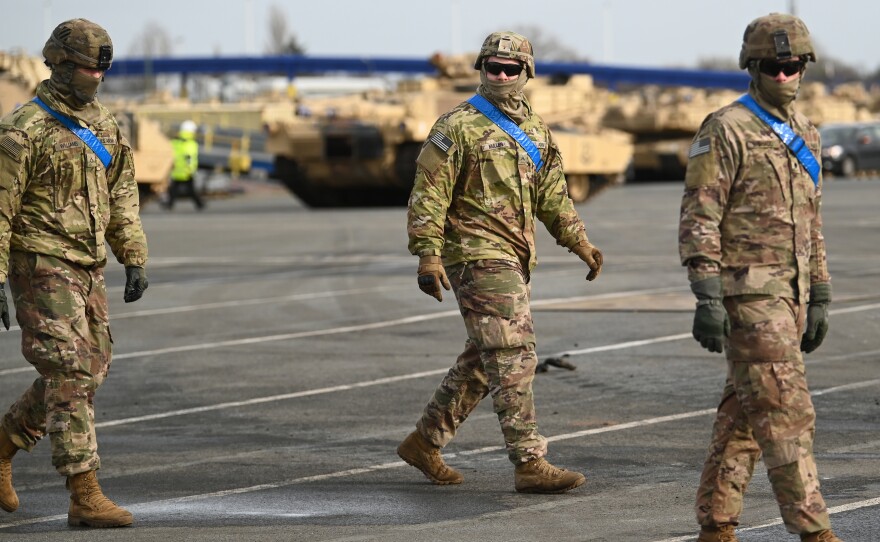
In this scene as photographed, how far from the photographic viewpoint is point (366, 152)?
31.3 meters

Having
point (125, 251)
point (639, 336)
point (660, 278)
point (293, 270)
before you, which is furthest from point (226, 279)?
point (125, 251)

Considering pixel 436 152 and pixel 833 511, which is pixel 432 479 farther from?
pixel 833 511

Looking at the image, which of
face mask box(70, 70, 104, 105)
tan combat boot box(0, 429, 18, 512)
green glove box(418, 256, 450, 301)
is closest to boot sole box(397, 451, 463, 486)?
green glove box(418, 256, 450, 301)

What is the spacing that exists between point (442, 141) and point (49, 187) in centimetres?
170

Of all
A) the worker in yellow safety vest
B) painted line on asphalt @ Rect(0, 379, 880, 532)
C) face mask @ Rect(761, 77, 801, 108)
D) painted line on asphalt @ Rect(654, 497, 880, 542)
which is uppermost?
face mask @ Rect(761, 77, 801, 108)

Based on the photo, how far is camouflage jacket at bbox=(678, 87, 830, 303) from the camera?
588 centimetres

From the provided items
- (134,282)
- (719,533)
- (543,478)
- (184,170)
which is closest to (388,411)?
(543,478)

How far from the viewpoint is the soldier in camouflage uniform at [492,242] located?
23.9 ft

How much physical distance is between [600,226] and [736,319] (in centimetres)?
1865

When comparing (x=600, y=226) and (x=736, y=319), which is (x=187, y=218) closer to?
(x=600, y=226)

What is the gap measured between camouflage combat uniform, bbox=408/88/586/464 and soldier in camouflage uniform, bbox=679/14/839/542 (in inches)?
55.7

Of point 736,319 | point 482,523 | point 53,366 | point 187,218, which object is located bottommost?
point 187,218

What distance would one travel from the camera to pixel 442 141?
7.47 metres

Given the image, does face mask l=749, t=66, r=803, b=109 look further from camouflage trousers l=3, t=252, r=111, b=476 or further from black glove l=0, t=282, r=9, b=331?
black glove l=0, t=282, r=9, b=331
